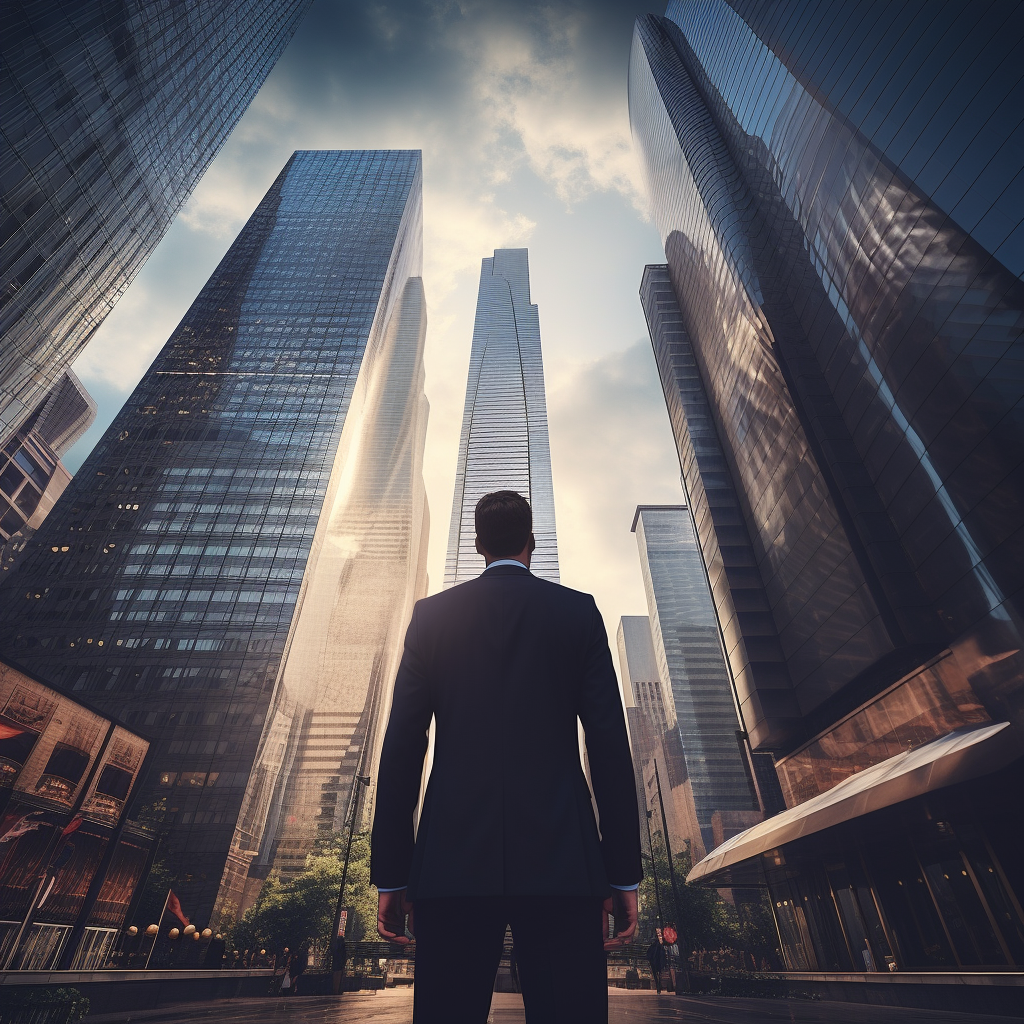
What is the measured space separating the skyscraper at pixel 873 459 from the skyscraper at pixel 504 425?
43453mm

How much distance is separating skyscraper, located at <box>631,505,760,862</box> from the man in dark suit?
72.0 metres

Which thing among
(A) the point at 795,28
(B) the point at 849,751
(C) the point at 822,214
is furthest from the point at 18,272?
(B) the point at 849,751

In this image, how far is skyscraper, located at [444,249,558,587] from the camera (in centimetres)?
7706

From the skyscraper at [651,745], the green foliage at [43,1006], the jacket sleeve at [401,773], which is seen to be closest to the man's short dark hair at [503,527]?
the jacket sleeve at [401,773]

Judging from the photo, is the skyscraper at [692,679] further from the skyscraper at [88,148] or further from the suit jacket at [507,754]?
the suit jacket at [507,754]

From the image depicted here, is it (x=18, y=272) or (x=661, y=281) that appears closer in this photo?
(x=18, y=272)

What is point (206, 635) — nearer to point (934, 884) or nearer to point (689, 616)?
point (934, 884)

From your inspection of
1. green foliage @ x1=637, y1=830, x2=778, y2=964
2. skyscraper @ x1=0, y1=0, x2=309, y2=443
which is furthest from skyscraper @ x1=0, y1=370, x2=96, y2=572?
green foliage @ x1=637, y1=830, x2=778, y2=964

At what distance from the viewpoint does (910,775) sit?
47.6ft

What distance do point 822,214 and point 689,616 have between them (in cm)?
7614

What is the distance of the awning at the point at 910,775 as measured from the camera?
13.4 metres

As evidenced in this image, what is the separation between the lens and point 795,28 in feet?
88.0

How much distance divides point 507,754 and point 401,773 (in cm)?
47

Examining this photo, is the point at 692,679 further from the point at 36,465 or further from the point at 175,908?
the point at 36,465
